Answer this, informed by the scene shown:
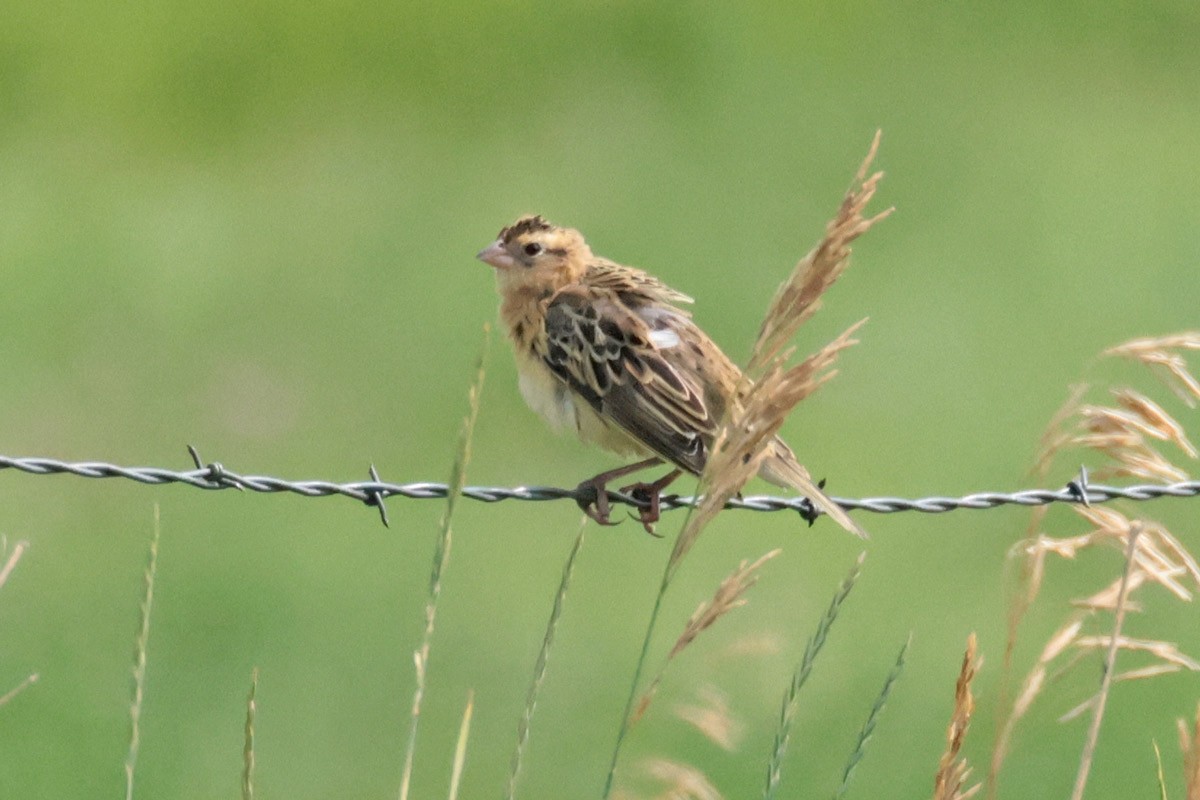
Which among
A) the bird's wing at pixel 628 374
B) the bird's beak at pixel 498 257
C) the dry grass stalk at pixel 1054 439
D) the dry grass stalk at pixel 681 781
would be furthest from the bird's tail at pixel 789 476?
the bird's beak at pixel 498 257

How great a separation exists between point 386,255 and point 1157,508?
22.8 feet

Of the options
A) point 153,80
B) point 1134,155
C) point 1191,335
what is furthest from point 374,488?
point 1134,155

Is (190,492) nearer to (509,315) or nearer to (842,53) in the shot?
(509,315)

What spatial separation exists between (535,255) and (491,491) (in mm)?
2174

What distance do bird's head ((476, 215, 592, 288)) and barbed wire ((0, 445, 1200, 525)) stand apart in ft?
4.06

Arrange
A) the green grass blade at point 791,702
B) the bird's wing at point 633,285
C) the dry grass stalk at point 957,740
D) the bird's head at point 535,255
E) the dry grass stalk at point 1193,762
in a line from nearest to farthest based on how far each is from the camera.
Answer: the green grass blade at point 791,702
the dry grass stalk at point 957,740
the dry grass stalk at point 1193,762
the bird's wing at point 633,285
the bird's head at point 535,255

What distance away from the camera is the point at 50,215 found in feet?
62.0

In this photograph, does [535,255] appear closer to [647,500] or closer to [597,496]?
[647,500]

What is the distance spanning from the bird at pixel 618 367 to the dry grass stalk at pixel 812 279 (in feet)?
6.12

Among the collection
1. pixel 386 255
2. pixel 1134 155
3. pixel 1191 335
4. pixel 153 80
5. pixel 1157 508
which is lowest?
pixel 1191 335

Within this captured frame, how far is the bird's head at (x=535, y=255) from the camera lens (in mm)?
7273

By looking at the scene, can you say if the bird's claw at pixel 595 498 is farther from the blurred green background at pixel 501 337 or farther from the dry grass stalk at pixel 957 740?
the dry grass stalk at pixel 957 740

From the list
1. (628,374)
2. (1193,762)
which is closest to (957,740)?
(1193,762)

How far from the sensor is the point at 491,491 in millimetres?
5277
